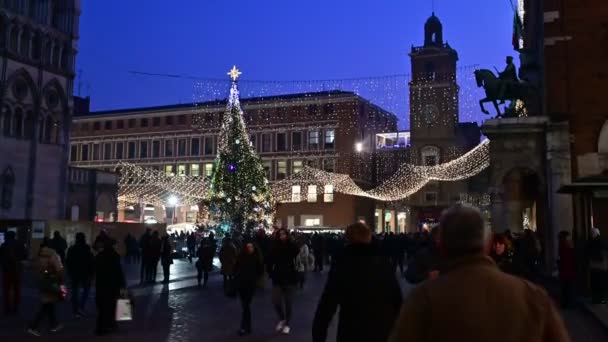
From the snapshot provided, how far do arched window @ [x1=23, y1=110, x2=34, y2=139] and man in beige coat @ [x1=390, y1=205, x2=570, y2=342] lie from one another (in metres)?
41.9

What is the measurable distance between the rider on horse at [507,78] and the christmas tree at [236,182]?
18.2m

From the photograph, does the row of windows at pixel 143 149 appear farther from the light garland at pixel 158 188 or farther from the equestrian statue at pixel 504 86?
the equestrian statue at pixel 504 86

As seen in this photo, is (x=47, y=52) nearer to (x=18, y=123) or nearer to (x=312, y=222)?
(x=18, y=123)

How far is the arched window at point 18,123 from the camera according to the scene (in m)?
40.1

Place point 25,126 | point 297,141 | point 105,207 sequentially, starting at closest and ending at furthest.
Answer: point 25,126 → point 105,207 → point 297,141

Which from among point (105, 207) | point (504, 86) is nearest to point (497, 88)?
point (504, 86)

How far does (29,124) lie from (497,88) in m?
29.2

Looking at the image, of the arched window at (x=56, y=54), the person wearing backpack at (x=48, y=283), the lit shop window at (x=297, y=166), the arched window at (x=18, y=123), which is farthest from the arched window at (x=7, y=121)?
the person wearing backpack at (x=48, y=283)

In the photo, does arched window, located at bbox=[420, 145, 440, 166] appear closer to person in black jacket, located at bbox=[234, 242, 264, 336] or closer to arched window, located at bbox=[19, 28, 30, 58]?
arched window, located at bbox=[19, 28, 30, 58]

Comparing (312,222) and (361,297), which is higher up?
(312,222)

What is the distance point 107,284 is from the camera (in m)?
10.9

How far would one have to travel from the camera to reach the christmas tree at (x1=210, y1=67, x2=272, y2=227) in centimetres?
3894

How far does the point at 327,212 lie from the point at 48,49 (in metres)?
29.2

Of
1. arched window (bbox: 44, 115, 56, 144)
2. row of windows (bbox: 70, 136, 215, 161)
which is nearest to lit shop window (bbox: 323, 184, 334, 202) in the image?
row of windows (bbox: 70, 136, 215, 161)
